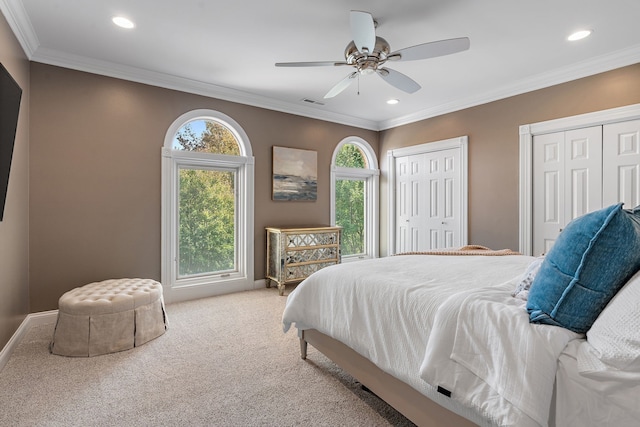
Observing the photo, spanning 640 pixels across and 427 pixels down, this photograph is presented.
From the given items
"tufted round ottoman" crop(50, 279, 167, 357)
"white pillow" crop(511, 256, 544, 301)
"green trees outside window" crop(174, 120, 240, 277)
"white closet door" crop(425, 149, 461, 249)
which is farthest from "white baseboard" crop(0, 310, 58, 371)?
"white closet door" crop(425, 149, 461, 249)

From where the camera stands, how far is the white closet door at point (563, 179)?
133 inches

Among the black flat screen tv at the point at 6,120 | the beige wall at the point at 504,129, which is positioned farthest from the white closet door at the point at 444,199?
the black flat screen tv at the point at 6,120

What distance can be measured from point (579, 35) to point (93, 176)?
15.6ft

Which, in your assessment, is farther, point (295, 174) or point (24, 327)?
point (295, 174)

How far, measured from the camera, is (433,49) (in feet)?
7.45

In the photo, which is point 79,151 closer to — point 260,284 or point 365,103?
point 260,284

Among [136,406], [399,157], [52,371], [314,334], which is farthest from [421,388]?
[399,157]

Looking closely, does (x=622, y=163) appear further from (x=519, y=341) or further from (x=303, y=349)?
(x=303, y=349)

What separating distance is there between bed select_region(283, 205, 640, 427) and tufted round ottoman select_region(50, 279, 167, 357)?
185cm

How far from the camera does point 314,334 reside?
2.29 metres

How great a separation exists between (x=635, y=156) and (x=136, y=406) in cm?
462

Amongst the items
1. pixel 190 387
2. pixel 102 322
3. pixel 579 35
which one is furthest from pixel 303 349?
pixel 579 35

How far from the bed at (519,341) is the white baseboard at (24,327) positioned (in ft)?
8.27

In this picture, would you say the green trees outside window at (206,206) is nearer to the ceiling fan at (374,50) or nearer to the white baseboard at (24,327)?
the white baseboard at (24,327)
